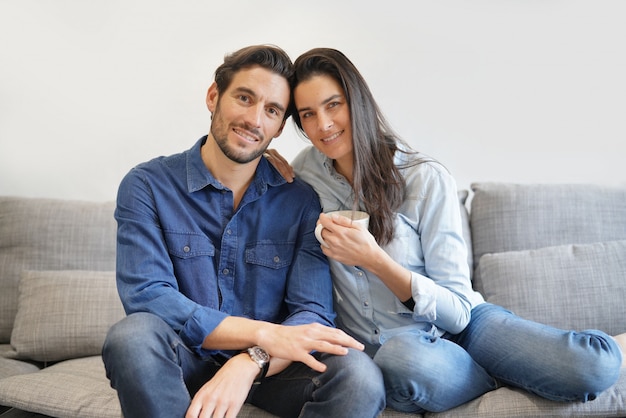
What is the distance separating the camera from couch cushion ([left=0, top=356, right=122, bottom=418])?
1.62 m

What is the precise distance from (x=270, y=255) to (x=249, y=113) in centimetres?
38

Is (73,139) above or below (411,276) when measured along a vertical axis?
above

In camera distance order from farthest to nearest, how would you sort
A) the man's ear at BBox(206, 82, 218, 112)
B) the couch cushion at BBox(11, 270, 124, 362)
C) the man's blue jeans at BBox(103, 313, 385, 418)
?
the couch cushion at BBox(11, 270, 124, 362) < the man's ear at BBox(206, 82, 218, 112) < the man's blue jeans at BBox(103, 313, 385, 418)

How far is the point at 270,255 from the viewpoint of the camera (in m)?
1.72

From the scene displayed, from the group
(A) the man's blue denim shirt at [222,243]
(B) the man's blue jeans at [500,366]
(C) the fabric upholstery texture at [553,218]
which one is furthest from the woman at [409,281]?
(C) the fabric upholstery texture at [553,218]

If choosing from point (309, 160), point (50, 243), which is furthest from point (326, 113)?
point (50, 243)

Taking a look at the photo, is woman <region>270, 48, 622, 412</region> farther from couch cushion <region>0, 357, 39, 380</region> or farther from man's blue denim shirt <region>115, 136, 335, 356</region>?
couch cushion <region>0, 357, 39, 380</region>

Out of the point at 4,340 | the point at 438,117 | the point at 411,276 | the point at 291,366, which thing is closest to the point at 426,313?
the point at 411,276

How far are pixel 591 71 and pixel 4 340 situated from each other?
7.65ft

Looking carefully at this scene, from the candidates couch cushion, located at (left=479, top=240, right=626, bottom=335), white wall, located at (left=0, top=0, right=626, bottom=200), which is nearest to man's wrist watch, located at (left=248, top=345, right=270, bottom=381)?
couch cushion, located at (left=479, top=240, right=626, bottom=335)

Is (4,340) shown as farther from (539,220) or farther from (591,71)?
(591,71)

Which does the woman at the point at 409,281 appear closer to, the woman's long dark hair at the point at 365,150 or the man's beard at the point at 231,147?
the woman's long dark hair at the point at 365,150

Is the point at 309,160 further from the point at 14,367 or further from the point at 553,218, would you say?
the point at 14,367

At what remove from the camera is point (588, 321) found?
199 cm
